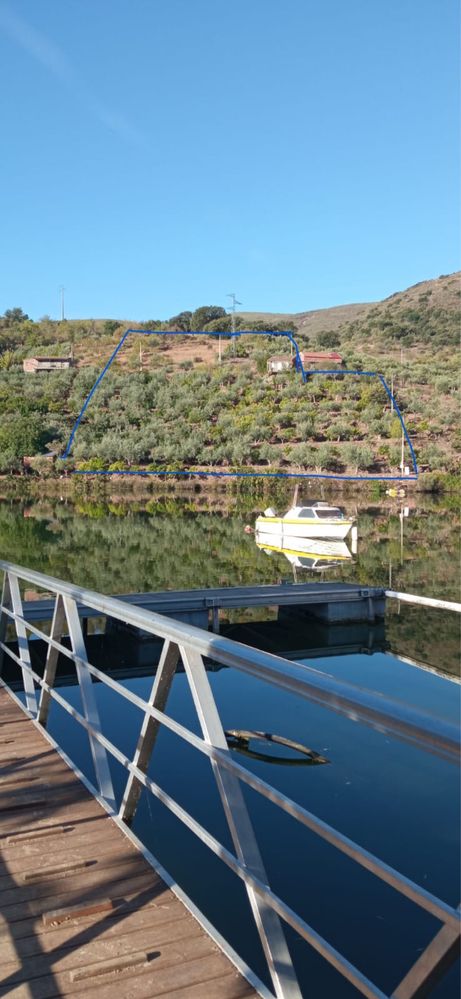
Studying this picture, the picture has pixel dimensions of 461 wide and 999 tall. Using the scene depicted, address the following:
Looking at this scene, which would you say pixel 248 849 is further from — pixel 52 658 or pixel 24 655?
pixel 24 655

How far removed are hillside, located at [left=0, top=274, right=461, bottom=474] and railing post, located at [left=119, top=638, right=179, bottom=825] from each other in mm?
36719

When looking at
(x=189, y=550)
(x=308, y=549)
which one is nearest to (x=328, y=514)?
(x=308, y=549)

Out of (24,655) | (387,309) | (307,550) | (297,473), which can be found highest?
(387,309)

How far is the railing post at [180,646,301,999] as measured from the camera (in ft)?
5.87

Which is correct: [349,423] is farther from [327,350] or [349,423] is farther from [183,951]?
[183,951]

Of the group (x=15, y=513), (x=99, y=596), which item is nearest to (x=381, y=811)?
(x=99, y=596)

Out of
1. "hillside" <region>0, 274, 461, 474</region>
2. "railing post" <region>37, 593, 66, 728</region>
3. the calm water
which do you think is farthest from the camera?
"hillside" <region>0, 274, 461, 474</region>

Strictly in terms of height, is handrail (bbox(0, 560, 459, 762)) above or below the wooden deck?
above

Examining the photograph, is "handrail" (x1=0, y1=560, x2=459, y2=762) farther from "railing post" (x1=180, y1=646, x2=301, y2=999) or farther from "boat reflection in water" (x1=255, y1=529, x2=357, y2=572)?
"boat reflection in water" (x1=255, y1=529, x2=357, y2=572)

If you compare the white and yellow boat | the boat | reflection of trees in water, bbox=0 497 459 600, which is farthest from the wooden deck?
the boat

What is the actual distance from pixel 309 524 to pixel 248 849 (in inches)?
801

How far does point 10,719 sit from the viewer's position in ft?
13.9

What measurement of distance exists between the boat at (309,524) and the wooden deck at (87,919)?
A: 18.9 m

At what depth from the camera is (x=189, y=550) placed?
19.7 m
